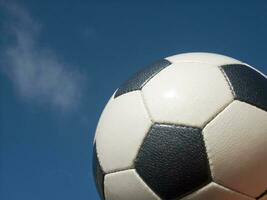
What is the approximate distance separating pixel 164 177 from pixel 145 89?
2.84ft

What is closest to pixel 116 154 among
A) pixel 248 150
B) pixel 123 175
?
pixel 123 175

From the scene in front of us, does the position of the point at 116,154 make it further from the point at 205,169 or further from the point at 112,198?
the point at 205,169

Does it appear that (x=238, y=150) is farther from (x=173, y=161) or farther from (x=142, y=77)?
(x=142, y=77)

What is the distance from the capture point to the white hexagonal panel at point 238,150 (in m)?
3.90

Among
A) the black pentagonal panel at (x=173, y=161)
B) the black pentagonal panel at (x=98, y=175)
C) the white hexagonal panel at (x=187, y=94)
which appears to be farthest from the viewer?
the black pentagonal panel at (x=98, y=175)

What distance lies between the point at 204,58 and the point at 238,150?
3.51 ft

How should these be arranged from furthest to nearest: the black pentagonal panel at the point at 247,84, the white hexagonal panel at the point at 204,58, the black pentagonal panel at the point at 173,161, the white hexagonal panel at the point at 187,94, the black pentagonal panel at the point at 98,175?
the white hexagonal panel at the point at 204,58 → the black pentagonal panel at the point at 98,175 → the black pentagonal panel at the point at 247,84 → the white hexagonal panel at the point at 187,94 → the black pentagonal panel at the point at 173,161

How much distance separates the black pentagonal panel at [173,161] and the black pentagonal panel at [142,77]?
60cm

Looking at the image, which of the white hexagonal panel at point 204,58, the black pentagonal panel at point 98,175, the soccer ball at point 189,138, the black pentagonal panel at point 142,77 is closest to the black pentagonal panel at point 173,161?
the soccer ball at point 189,138

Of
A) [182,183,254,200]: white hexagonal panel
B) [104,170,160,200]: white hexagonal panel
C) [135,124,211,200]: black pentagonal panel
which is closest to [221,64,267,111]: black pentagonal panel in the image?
[135,124,211,200]: black pentagonal panel

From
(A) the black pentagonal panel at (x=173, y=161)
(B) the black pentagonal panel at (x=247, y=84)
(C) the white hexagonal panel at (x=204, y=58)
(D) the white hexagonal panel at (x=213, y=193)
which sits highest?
(C) the white hexagonal panel at (x=204, y=58)

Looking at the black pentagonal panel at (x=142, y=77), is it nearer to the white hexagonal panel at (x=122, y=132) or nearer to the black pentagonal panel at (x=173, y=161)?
the white hexagonal panel at (x=122, y=132)

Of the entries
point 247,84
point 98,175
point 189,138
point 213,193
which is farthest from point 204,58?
point 98,175

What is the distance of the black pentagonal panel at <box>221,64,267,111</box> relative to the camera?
4215 mm
